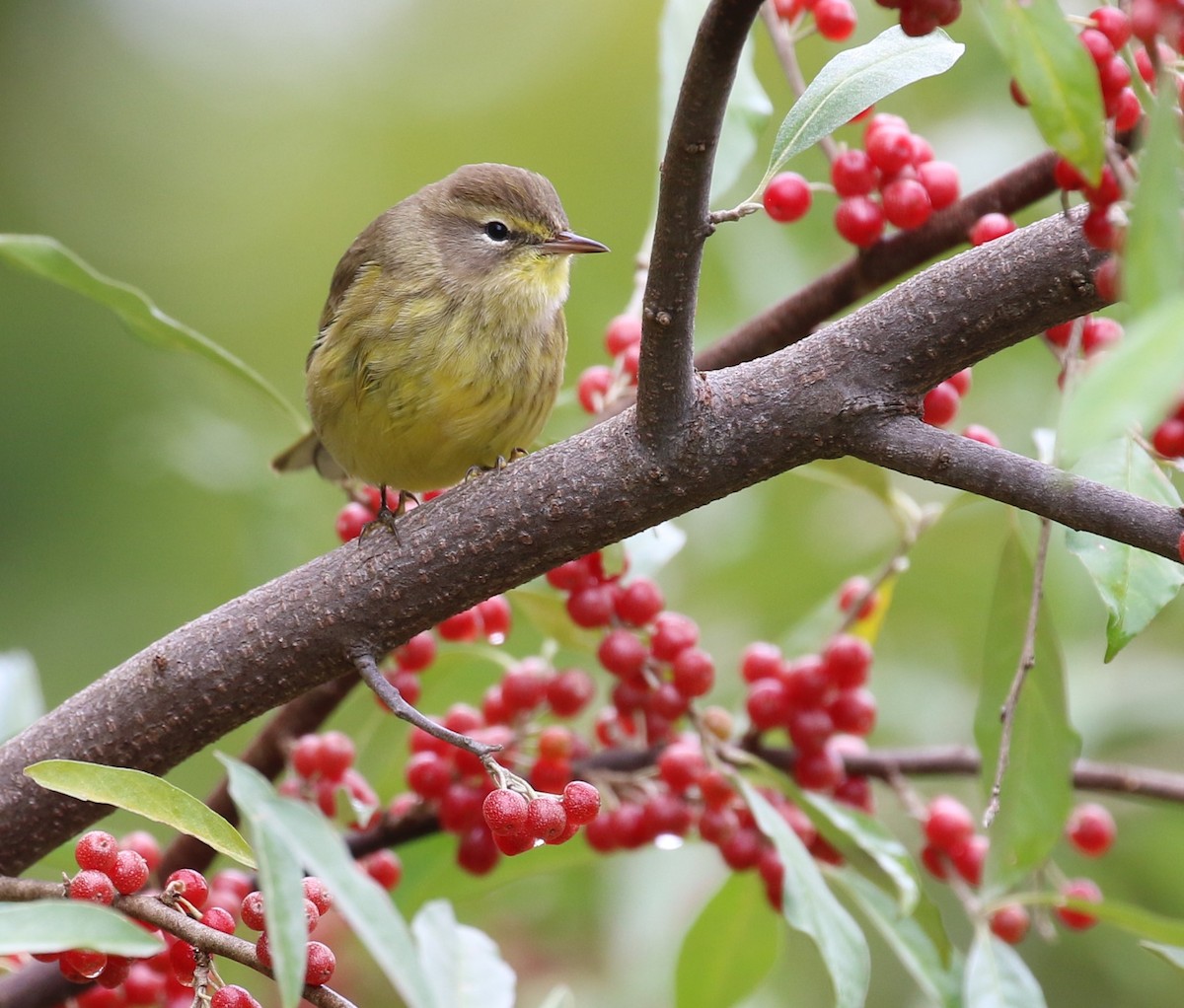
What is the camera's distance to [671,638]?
88.7 inches

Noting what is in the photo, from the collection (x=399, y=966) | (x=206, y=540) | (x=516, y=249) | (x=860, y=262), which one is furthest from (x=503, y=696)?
(x=206, y=540)

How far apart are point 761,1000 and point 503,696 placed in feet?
3.22

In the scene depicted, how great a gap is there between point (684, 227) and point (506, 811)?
2.03ft

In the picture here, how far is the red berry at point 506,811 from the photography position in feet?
4.80

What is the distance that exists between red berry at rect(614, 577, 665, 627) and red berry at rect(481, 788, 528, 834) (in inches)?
32.7

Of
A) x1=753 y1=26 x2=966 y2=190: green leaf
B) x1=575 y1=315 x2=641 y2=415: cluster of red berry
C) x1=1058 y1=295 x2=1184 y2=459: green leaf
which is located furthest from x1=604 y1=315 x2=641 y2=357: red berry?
x1=1058 y1=295 x2=1184 y2=459: green leaf

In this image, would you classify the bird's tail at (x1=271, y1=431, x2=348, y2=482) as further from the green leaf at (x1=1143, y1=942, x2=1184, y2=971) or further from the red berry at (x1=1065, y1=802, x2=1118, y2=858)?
the green leaf at (x1=1143, y1=942, x2=1184, y2=971)

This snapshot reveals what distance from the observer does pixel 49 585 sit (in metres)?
3.84

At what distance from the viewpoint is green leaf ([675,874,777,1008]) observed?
2.27 m

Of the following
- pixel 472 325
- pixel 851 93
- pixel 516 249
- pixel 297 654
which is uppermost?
pixel 516 249

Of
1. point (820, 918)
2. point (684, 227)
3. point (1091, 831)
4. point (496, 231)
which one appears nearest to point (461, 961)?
point (820, 918)

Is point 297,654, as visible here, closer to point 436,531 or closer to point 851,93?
point 436,531

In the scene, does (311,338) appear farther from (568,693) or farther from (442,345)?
(568,693)

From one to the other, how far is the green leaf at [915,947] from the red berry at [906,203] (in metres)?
1.03
